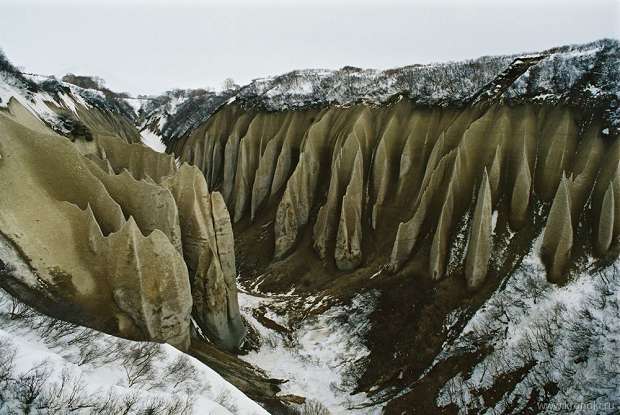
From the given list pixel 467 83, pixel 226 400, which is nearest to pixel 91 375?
pixel 226 400

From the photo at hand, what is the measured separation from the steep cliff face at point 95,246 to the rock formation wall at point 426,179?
40.2 ft

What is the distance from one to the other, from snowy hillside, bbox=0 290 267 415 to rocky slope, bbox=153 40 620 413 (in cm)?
947

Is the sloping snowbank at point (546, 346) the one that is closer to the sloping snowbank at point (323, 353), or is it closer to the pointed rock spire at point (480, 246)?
the pointed rock spire at point (480, 246)

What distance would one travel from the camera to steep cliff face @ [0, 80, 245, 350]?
1211 centimetres

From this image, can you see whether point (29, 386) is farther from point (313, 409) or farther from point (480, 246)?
point (480, 246)

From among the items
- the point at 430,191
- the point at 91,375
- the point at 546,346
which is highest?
the point at 430,191

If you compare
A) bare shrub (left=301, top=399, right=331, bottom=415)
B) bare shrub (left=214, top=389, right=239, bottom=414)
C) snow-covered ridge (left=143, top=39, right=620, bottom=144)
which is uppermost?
snow-covered ridge (left=143, top=39, right=620, bottom=144)

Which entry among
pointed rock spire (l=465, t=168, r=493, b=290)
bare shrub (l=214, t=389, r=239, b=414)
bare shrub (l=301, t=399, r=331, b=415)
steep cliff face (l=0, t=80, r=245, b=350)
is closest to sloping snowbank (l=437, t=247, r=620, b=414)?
pointed rock spire (l=465, t=168, r=493, b=290)

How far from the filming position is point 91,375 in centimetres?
916

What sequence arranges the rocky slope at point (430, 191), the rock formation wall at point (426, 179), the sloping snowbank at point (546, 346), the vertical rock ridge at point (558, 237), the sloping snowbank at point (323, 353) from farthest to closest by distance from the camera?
1. the rock formation wall at point (426, 179)
2. the rocky slope at point (430, 191)
3. the vertical rock ridge at point (558, 237)
4. the sloping snowbank at point (323, 353)
5. the sloping snowbank at point (546, 346)

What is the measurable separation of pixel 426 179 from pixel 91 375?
21887 millimetres

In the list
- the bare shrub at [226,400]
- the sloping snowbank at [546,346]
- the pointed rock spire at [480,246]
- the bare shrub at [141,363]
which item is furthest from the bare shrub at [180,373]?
the pointed rock spire at [480,246]

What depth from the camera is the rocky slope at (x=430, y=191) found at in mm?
18844

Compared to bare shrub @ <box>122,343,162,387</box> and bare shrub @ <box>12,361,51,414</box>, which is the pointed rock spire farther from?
bare shrub @ <box>12,361,51,414</box>
